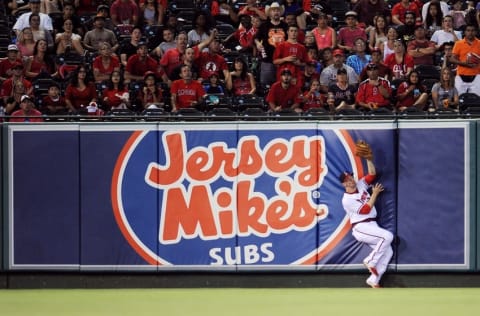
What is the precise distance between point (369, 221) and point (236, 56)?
6596 mm

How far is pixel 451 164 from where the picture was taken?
15633mm

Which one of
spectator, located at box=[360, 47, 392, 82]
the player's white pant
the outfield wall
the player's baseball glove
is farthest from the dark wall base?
spectator, located at box=[360, 47, 392, 82]

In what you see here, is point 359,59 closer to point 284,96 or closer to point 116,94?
point 284,96

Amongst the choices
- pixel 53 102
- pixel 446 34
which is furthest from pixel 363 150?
pixel 446 34

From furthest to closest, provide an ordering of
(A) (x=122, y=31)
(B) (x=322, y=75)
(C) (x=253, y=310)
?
(A) (x=122, y=31)
(B) (x=322, y=75)
(C) (x=253, y=310)

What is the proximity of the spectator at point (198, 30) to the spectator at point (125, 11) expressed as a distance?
4.62ft

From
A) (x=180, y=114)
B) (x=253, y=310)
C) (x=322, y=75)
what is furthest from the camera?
(x=322, y=75)

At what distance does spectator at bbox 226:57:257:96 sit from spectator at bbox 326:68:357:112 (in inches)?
56.8

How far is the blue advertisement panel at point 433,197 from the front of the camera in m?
15.6

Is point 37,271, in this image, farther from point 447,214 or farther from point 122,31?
point 122,31

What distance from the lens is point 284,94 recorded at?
1902 centimetres

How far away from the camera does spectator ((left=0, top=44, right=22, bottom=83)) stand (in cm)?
2009

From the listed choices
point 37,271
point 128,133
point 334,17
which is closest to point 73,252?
point 37,271

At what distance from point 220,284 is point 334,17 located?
28.7 feet
